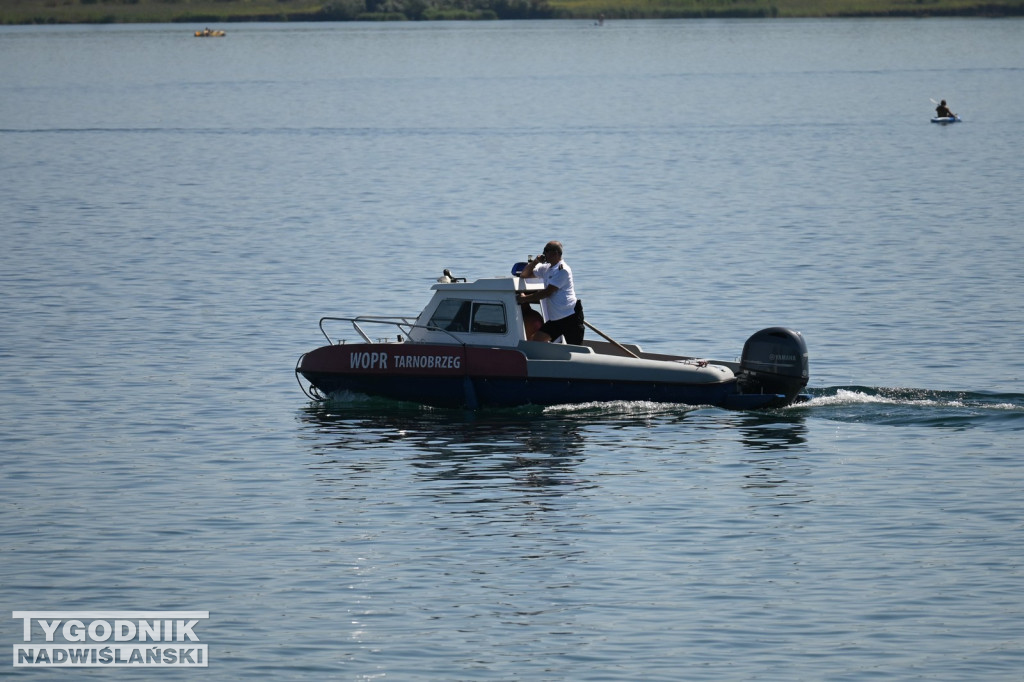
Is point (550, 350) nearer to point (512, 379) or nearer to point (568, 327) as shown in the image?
point (568, 327)

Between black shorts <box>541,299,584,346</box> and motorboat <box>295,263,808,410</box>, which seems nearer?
motorboat <box>295,263,808,410</box>

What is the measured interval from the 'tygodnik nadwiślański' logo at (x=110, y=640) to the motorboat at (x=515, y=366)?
30.8 feet

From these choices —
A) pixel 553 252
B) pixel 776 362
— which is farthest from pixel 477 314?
pixel 776 362

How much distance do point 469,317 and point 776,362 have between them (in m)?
4.95

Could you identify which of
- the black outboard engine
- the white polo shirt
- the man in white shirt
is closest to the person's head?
the man in white shirt

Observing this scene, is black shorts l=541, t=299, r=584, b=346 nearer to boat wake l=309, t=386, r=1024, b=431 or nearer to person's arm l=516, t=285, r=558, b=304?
person's arm l=516, t=285, r=558, b=304

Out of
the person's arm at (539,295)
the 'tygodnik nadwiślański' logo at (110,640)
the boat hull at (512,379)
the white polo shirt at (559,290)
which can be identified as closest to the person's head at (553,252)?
the white polo shirt at (559,290)

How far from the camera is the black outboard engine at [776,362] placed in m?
26.0

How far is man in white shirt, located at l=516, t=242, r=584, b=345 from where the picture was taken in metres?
26.8

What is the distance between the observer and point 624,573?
19.2 m

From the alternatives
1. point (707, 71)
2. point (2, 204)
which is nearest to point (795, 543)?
point (2, 204)

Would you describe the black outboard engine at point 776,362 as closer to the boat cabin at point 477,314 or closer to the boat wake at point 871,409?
the boat wake at point 871,409

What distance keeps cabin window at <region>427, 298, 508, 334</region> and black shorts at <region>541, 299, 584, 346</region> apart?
2.41 feet

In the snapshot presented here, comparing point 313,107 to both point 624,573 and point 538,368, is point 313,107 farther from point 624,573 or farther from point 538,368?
point 624,573
